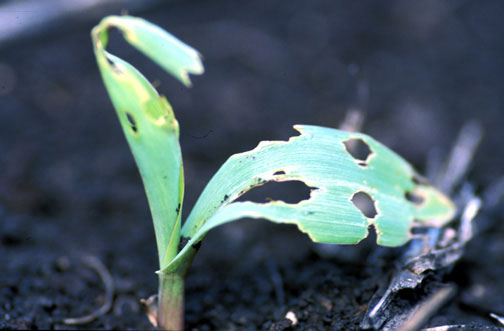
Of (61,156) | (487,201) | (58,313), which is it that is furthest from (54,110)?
(487,201)

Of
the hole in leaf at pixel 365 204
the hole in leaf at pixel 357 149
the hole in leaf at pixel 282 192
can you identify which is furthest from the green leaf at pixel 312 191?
the hole in leaf at pixel 282 192

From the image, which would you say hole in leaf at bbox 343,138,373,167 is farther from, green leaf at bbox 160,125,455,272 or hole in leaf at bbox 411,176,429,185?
green leaf at bbox 160,125,455,272

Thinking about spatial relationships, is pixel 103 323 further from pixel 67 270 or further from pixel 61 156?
pixel 61 156

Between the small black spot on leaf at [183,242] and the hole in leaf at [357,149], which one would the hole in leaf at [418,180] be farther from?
the small black spot on leaf at [183,242]

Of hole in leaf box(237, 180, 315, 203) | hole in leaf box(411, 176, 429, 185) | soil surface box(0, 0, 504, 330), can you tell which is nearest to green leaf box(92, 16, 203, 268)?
soil surface box(0, 0, 504, 330)

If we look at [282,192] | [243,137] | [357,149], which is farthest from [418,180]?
[243,137]

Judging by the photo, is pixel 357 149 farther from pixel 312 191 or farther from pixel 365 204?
pixel 312 191
